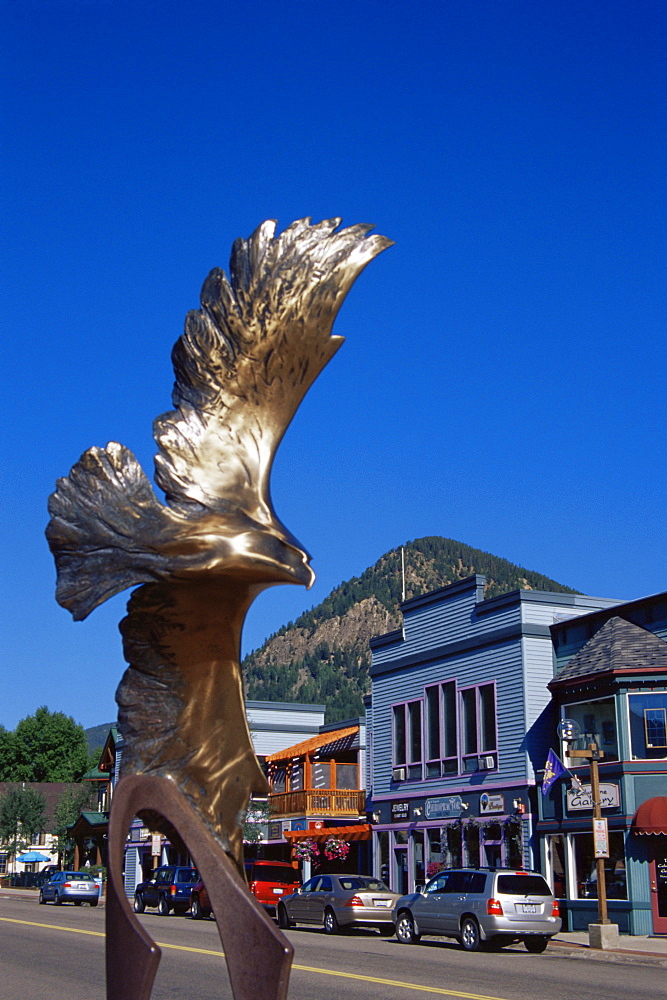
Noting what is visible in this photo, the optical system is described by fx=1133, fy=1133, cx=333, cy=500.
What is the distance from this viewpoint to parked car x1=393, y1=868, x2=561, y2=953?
19781 mm

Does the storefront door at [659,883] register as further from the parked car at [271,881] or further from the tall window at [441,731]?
the parked car at [271,881]

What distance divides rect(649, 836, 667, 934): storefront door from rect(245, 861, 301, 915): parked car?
998 centimetres

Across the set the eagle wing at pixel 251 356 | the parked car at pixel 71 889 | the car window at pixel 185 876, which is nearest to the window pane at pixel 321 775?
the car window at pixel 185 876

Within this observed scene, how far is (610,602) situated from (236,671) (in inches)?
903

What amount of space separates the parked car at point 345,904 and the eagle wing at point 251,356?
62.9ft

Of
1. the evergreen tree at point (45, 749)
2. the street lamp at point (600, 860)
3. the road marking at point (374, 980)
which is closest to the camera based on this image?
the road marking at point (374, 980)

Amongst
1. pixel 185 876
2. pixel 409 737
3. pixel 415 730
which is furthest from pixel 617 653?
pixel 185 876

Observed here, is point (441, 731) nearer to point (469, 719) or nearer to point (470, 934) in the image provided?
point (469, 719)

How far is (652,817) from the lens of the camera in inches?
922

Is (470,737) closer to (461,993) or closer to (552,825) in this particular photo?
(552,825)

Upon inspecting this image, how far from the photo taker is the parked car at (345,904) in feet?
80.2

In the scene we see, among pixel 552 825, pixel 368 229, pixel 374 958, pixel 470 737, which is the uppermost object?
pixel 368 229

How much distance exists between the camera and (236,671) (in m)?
7.60

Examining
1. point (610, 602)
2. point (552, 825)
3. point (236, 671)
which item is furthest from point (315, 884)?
point (236, 671)
